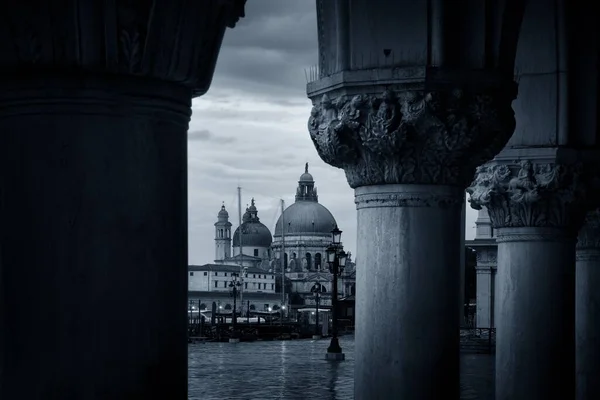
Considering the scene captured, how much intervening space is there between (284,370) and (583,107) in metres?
17.4

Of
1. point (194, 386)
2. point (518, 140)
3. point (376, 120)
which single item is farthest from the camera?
point (194, 386)

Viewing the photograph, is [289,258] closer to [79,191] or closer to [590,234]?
[590,234]

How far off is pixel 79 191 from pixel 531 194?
7.99 m

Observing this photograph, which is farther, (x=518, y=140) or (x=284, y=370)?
(x=284, y=370)

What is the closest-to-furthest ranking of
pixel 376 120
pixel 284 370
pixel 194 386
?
pixel 376 120
pixel 194 386
pixel 284 370

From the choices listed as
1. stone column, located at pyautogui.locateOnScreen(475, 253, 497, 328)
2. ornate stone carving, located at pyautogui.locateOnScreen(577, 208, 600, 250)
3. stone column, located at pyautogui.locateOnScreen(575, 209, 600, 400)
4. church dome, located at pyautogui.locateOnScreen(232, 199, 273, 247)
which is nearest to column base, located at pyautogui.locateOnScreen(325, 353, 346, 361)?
stone column, located at pyautogui.locateOnScreen(475, 253, 497, 328)

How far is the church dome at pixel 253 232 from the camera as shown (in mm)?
190750

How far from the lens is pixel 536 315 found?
11969mm

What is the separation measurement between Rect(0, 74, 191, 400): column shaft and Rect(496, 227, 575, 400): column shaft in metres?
7.95

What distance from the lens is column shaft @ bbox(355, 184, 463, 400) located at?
8.55m

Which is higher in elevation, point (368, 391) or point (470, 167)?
point (470, 167)

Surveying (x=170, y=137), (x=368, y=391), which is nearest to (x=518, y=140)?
A: (x=368, y=391)

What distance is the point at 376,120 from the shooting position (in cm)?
845

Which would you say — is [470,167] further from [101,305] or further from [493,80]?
[101,305]
